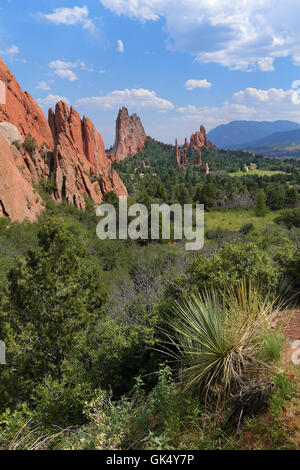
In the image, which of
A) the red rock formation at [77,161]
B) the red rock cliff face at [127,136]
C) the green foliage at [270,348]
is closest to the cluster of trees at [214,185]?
the red rock cliff face at [127,136]

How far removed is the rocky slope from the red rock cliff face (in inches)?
3034

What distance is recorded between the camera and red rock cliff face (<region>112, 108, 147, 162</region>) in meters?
121

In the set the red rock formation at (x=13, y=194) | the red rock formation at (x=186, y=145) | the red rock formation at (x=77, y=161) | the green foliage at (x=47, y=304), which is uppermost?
the red rock formation at (x=186, y=145)

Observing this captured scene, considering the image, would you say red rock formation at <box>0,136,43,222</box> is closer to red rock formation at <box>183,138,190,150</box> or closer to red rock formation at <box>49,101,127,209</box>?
red rock formation at <box>49,101,127,209</box>

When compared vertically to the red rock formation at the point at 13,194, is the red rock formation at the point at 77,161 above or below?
above

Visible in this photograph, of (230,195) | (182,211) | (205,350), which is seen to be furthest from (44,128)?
(205,350)

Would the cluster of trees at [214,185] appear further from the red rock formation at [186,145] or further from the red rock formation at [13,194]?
the red rock formation at [13,194]

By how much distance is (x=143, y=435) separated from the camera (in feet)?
10.5

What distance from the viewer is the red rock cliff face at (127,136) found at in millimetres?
121300

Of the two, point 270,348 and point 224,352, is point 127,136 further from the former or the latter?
point 270,348
